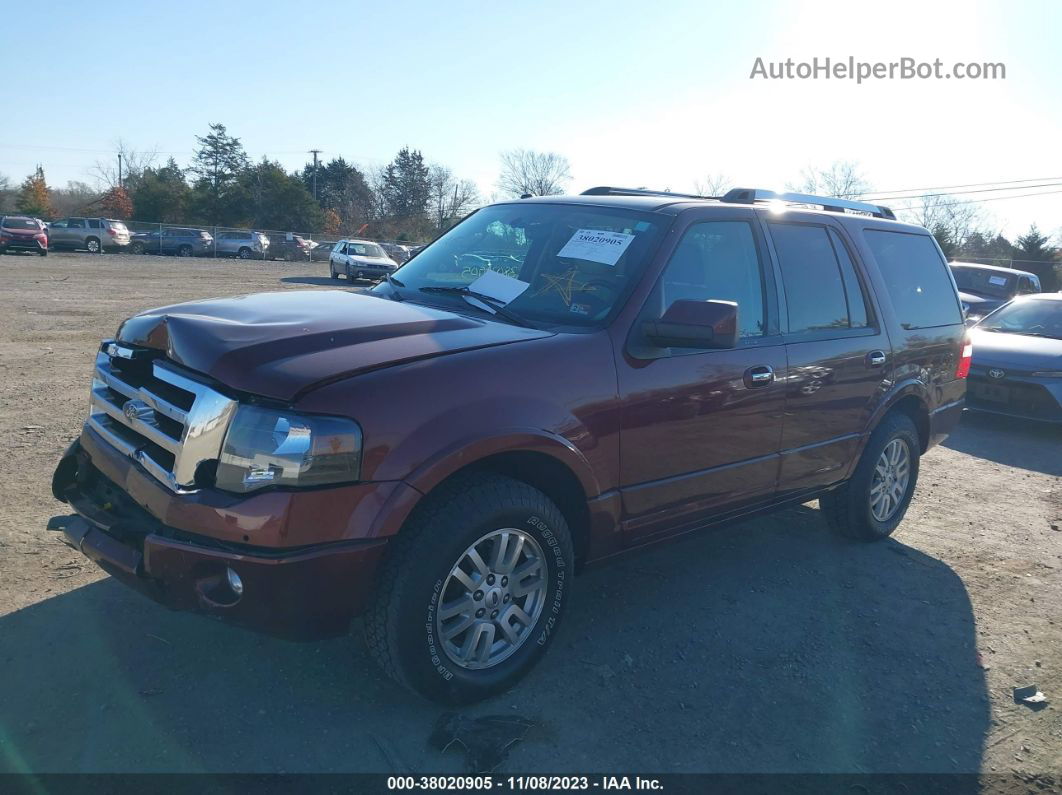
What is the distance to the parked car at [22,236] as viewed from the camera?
111ft

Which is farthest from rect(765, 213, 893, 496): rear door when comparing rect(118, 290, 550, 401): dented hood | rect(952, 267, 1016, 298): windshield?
rect(952, 267, 1016, 298): windshield

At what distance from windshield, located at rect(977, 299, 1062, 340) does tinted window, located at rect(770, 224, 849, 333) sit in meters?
6.52

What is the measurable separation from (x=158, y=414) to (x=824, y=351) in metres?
3.35

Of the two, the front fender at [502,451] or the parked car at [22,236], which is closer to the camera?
the front fender at [502,451]

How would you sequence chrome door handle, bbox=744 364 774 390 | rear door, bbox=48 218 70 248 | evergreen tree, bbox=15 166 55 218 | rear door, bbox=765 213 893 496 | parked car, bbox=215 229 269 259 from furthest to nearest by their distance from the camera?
evergreen tree, bbox=15 166 55 218 < parked car, bbox=215 229 269 259 < rear door, bbox=48 218 70 248 < rear door, bbox=765 213 893 496 < chrome door handle, bbox=744 364 774 390

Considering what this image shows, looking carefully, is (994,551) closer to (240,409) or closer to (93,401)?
(240,409)

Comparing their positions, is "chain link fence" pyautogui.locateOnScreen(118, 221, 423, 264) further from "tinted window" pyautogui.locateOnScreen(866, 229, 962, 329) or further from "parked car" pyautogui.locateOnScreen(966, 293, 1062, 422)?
"tinted window" pyautogui.locateOnScreen(866, 229, 962, 329)

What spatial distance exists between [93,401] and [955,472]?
6901 mm

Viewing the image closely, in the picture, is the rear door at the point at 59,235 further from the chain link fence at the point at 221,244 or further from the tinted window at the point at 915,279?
the tinted window at the point at 915,279

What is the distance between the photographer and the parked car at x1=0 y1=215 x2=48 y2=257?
111 feet

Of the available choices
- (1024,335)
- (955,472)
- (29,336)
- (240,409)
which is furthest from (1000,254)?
(240,409)

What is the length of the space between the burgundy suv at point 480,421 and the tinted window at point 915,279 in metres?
0.43

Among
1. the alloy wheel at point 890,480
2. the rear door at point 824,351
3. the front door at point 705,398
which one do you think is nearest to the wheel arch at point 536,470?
the front door at point 705,398

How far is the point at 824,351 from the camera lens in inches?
177
